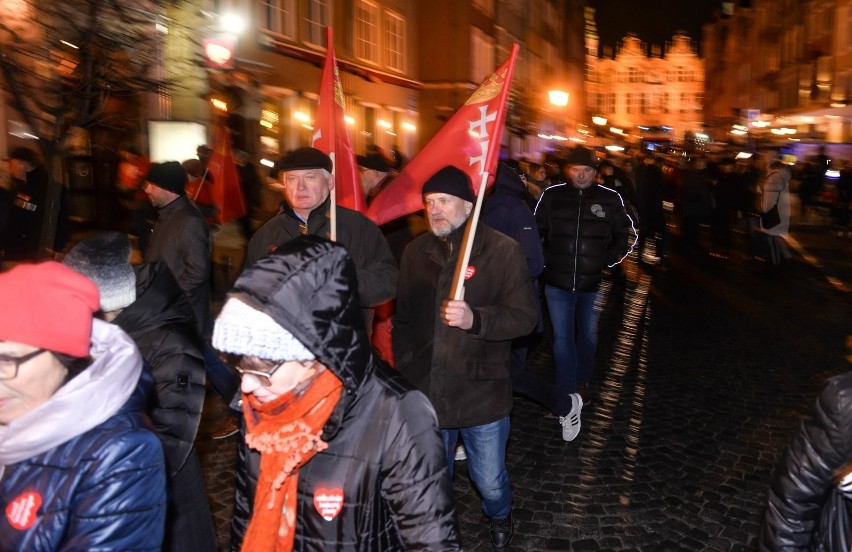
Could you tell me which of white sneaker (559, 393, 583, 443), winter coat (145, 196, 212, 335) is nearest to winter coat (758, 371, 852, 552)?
white sneaker (559, 393, 583, 443)

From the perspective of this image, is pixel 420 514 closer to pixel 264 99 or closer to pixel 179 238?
pixel 179 238

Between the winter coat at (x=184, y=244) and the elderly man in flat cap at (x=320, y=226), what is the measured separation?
71cm

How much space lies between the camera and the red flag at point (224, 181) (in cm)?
817

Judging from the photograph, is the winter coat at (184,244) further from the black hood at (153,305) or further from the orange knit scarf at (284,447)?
the orange knit scarf at (284,447)

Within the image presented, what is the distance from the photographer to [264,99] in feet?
49.9

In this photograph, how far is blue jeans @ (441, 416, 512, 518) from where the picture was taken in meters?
3.83

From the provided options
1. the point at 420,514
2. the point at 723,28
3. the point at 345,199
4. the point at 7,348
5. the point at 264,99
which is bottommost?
the point at 420,514

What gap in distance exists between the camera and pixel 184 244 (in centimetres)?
508

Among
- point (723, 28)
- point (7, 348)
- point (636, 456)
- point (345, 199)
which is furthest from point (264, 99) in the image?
point (723, 28)

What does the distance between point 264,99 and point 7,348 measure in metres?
14.0

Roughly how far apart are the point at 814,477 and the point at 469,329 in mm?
1698

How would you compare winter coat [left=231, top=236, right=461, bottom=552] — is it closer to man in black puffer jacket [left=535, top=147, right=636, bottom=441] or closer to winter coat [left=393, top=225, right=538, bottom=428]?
winter coat [left=393, top=225, right=538, bottom=428]

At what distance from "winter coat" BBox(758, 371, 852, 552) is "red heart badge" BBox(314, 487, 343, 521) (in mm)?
1303

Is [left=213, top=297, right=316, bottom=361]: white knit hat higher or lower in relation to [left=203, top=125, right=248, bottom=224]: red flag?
lower
